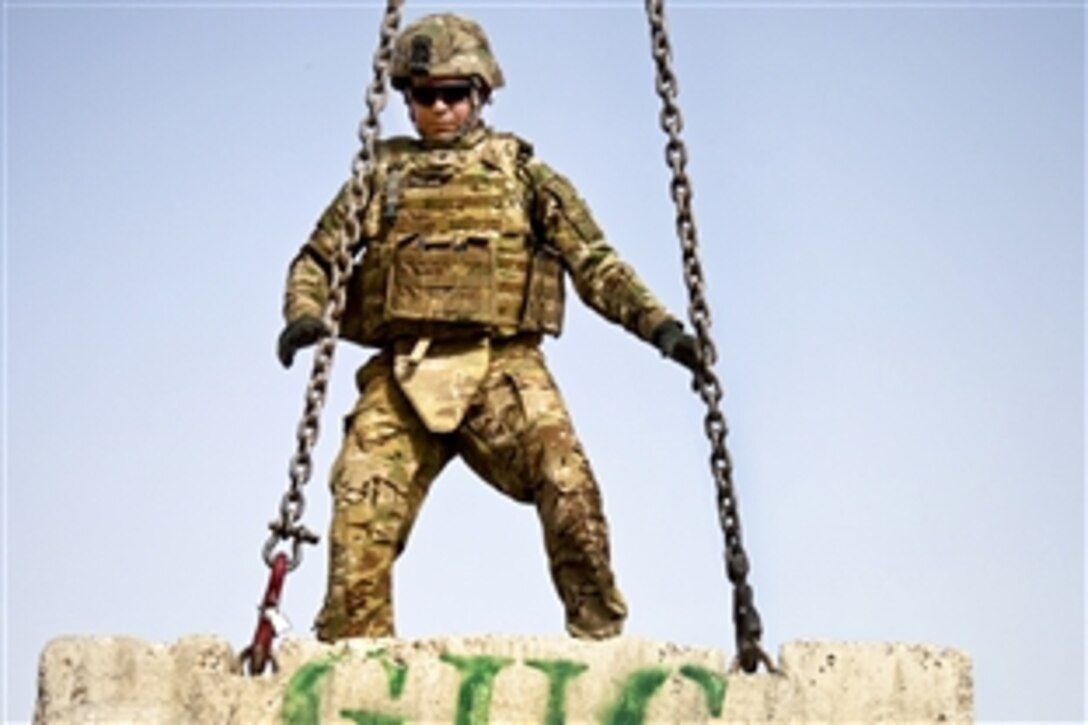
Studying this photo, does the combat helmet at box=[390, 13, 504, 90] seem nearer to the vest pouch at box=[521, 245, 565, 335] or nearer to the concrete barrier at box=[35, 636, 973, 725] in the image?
the vest pouch at box=[521, 245, 565, 335]

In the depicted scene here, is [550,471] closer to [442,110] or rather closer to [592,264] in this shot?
[592,264]

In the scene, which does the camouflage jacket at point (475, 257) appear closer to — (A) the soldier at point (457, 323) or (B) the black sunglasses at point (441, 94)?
(A) the soldier at point (457, 323)

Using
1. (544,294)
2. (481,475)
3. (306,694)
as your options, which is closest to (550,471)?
(481,475)

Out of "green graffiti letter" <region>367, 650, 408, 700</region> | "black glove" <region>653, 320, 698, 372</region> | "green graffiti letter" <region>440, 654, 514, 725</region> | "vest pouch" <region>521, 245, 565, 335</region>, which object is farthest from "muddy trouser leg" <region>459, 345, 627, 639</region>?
"green graffiti letter" <region>367, 650, 408, 700</region>

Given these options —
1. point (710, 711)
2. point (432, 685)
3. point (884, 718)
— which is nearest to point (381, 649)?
point (432, 685)

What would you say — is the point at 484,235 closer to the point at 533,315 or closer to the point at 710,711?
the point at 533,315

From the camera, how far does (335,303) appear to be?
31.6 ft

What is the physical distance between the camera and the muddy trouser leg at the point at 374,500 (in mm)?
9695

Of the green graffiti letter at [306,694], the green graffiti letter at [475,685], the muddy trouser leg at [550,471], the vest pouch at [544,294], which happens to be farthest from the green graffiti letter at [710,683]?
the vest pouch at [544,294]

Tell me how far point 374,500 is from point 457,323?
720 mm

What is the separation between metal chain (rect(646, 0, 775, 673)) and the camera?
914cm

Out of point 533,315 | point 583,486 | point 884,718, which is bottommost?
point 884,718

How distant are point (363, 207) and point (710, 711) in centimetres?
233

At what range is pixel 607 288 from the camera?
1008 centimetres
